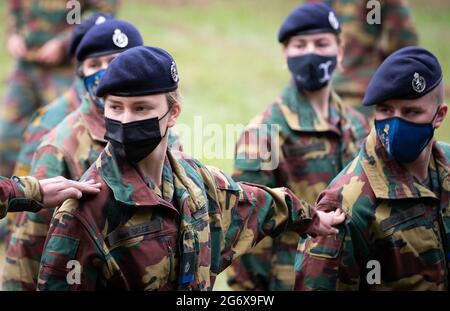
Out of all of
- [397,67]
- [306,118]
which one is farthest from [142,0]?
[397,67]

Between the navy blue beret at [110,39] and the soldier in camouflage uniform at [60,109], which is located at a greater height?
the navy blue beret at [110,39]

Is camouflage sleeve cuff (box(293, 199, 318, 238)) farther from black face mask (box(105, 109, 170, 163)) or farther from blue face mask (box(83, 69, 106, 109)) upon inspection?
blue face mask (box(83, 69, 106, 109))

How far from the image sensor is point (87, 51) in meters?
7.48

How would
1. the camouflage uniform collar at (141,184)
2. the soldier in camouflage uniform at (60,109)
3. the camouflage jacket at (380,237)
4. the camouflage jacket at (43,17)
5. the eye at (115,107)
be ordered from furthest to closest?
the camouflage jacket at (43,17) → the soldier in camouflage uniform at (60,109) → the camouflage jacket at (380,237) → the eye at (115,107) → the camouflage uniform collar at (141,184)

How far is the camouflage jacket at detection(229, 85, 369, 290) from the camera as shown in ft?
25.7

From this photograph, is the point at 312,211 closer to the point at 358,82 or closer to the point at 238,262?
the point at 238,262

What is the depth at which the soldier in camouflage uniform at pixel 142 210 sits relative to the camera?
537 cm

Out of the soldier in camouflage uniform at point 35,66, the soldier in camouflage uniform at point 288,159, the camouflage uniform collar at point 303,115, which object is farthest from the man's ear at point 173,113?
the soldier in camouflage uniform at point 35,66

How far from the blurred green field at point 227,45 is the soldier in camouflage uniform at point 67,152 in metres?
7.63

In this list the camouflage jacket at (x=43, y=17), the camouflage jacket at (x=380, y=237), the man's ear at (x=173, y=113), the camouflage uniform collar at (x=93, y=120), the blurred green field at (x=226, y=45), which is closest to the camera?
the man's ear at (x=173, y=113)

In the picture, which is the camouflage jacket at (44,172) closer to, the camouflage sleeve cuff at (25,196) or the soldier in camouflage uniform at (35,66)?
the camouflage sleeve cuff at (25,196)
